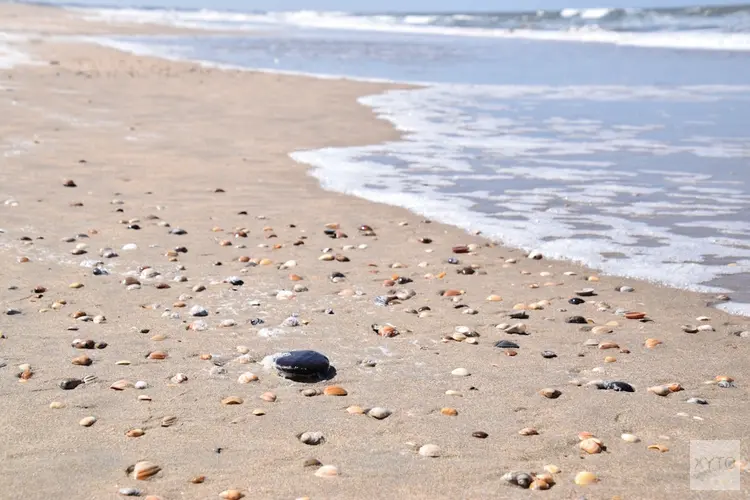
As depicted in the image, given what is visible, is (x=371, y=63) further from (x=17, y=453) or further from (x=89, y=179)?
(x=17, y=453)

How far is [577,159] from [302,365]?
636cm

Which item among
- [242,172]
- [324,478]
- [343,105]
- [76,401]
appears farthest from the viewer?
[343,105]

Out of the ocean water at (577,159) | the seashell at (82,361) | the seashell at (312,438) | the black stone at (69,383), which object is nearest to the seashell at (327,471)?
the seashell at (312,438)

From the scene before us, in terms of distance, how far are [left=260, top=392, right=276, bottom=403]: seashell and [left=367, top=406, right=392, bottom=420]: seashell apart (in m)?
0.40

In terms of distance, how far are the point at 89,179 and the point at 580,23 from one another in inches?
1988

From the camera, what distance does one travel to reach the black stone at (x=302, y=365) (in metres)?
3.78

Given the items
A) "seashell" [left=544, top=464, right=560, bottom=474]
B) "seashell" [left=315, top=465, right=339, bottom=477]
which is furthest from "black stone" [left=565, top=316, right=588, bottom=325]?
"seashell" [left=315, top=465, right=339, bottom=477]

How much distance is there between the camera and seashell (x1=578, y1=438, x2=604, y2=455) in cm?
315

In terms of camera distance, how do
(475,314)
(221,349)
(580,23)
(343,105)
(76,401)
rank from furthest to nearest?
(580,23) → (343,105) → (475,314) → (221,349) → (76,401)

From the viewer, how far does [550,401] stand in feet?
11.8

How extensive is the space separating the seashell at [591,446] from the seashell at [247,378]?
138 cm

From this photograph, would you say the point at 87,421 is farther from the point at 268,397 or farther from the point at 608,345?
the point at 608,345

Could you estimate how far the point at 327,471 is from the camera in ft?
9.77

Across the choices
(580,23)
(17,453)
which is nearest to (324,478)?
(17,453)
